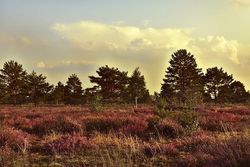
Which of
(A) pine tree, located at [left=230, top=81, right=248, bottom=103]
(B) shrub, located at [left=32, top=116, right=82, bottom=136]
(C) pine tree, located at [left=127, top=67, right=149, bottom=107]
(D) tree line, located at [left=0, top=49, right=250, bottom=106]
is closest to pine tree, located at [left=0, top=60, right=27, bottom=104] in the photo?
(D) tree line, located at [left=0, top=49, right=250, bottom=106]

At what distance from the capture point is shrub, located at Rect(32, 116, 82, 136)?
17.2 m

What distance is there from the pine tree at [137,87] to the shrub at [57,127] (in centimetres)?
5074

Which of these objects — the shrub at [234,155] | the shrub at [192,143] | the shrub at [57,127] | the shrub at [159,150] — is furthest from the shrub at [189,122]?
the shrub at [234,155]

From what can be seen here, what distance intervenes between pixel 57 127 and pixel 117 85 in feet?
174

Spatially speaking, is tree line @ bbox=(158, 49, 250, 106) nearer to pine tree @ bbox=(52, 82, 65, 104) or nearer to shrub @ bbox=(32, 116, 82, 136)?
pine tree @ bbox=(52, 82, 65, 104)

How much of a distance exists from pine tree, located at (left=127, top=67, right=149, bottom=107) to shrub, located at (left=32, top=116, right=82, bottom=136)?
5074 cm

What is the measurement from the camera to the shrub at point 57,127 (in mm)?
17219

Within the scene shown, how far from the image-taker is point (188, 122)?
1616cm

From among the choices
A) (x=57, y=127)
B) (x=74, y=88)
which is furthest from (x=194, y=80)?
(x=57, y=127)

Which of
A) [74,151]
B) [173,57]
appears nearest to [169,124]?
[74,151]

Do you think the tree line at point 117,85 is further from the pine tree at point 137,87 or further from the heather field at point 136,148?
the heather field at point 136,148

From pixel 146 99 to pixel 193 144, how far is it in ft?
192

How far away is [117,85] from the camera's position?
2790 inches

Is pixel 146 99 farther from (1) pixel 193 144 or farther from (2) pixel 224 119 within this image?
(1) pixel 193 144
